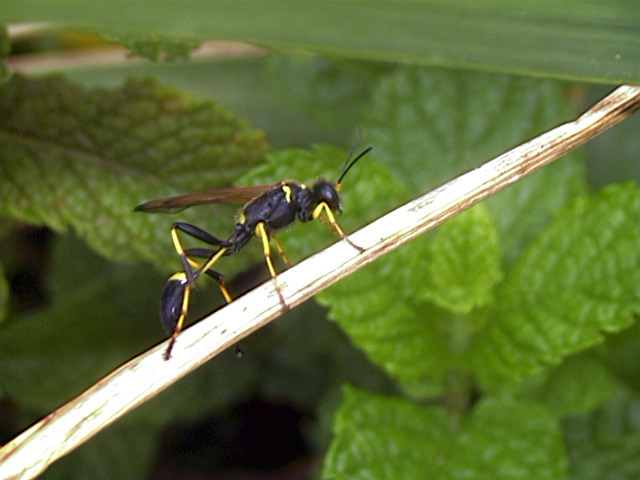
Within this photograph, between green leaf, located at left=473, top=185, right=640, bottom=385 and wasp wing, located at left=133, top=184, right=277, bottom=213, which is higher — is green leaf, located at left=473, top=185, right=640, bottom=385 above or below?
below

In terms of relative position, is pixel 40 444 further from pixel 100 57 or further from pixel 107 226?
pixel 100 57

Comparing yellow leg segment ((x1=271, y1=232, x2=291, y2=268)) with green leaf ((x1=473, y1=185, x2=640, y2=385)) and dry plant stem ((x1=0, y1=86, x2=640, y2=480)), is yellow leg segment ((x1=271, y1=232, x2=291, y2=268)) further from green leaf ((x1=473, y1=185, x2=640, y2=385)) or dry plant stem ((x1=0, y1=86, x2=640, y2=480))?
green leaf ((x1=473, y1=185, x2=640, y2=385))

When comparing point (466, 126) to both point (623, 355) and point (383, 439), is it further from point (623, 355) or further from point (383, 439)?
point (383, 439)

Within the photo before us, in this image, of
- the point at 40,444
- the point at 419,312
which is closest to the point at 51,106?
the point at 40,444

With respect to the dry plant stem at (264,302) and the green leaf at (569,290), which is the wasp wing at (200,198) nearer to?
the dry plant stem at (264,302)

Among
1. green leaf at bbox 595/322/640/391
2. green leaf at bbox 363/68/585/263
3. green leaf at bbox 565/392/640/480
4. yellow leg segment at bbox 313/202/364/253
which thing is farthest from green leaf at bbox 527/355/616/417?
yellow leg segment at bbox 313/202/364/253

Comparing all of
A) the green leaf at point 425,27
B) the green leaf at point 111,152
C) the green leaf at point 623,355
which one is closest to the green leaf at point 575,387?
the green leaf at point 623,355
